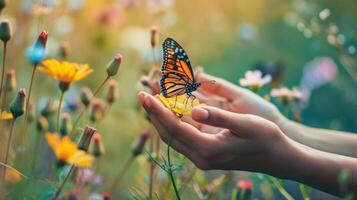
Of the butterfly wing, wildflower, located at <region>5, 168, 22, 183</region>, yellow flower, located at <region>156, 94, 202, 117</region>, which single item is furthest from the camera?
wildflower, located at <region>5, 168, 22, 183</region>

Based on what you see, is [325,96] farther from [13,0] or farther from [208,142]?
[208,142]

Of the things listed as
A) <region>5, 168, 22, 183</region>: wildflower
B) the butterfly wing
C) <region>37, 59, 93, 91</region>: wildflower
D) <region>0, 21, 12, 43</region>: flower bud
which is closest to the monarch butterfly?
the butterfly wing

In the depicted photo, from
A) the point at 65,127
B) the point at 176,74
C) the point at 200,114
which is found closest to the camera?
the point at 200,114

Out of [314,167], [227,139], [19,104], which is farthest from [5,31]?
[314,167]

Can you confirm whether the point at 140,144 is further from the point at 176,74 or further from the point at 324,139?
the point at 324,139

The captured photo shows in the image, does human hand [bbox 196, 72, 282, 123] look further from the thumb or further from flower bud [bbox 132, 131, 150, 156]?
the thumb

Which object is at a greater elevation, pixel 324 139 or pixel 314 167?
pixel 314 167
